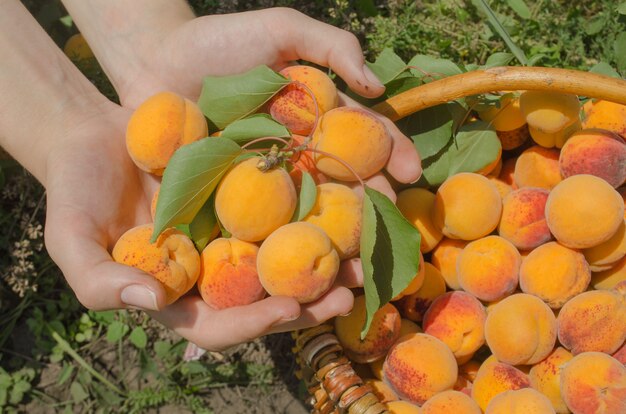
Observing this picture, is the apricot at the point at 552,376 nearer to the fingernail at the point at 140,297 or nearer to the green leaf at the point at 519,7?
the fingernail at the point at 140,297

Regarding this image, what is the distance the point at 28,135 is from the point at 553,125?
107cm

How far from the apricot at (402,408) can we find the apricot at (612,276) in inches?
18.1

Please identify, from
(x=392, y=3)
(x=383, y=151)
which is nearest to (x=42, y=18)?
(x=392, y=3)

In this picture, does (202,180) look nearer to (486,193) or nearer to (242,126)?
(242,126)

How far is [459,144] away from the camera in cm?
140

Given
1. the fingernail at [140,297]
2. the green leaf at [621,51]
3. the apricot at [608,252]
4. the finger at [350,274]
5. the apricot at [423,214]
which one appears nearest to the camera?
the fingernail at [140,297]

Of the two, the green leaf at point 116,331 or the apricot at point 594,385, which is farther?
the green leaf at point 116,331

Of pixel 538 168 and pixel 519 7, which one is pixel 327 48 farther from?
pixel 519 7

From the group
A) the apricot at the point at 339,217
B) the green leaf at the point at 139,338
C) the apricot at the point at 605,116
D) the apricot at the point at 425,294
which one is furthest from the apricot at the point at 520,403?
the green leaf at the point at 139,338

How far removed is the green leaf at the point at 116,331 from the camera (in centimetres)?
189

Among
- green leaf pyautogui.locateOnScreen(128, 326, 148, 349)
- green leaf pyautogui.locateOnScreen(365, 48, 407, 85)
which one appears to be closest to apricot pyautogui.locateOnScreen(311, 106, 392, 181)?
green leaf pyautogui.locateOnScreen(365, 48, 407, 85)

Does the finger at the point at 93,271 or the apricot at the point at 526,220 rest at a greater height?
the finger at the point at 93,271

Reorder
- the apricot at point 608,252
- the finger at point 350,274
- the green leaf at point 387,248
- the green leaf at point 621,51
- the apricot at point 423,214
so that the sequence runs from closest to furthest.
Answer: the green leaf at point 387,248
the finger at point 350,274
the apricot at point 608,252
the apricot at point 423,214
the green leaf at point 621,51

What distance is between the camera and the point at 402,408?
120 cm
